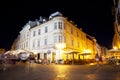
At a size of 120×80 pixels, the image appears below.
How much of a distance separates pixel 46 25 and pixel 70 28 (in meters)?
6.50

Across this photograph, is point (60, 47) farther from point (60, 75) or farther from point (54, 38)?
point (60, 75)

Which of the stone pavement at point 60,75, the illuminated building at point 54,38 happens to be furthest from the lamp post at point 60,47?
the stone pavement at point 60,75

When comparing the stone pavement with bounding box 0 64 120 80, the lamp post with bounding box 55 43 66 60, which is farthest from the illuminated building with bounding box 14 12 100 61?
the stone pavement with bounding box 0 64 120 80

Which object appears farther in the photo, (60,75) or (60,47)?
(60,47)

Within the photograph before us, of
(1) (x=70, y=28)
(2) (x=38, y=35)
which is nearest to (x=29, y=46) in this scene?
(2) (x=38, y=35)

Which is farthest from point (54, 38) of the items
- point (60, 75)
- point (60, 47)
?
point (60, 75)

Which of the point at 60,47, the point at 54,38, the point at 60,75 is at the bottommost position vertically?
the point at 60,75

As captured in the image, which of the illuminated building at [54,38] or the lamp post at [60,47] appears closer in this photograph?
the lamp post at [60,47]

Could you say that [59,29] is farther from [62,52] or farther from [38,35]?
[38,35]

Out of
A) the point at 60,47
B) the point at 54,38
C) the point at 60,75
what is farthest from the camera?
the point at 54,38

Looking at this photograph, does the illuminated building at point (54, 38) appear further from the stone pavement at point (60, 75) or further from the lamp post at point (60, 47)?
the stone pavement at point (60, 75)

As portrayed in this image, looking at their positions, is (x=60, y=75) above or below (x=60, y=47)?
below

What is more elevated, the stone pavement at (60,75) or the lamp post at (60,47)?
the lamp post at (60,47)

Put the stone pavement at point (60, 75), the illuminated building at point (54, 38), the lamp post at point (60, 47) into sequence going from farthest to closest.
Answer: the illuminated building at point (54, 38) < the lamp post at point (60, 47) < the stone pavement at point (60, 75)
